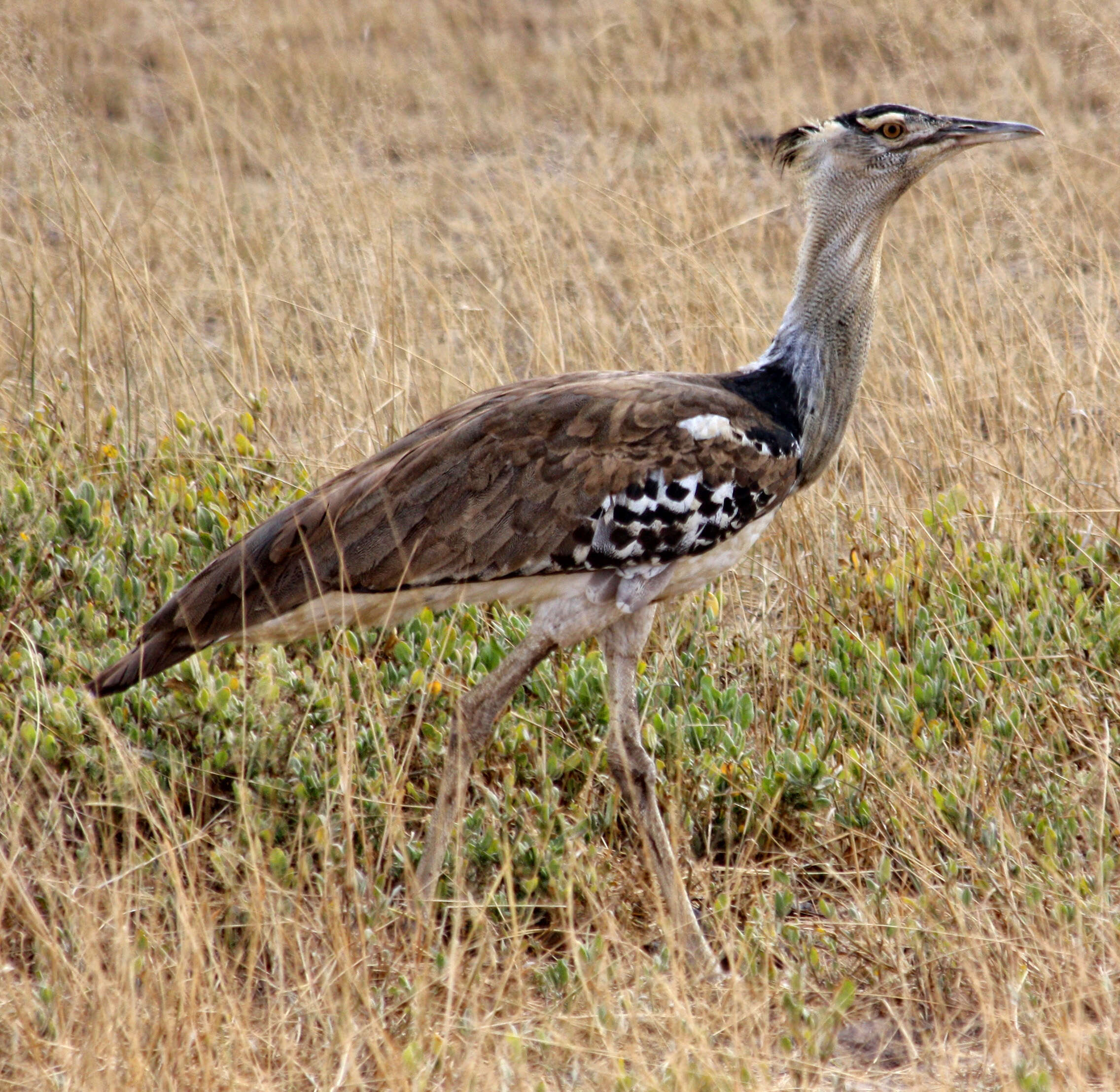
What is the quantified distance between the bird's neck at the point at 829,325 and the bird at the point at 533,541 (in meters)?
0.08

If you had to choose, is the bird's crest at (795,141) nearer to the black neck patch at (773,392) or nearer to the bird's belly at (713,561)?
the black neck patch at (773,392)

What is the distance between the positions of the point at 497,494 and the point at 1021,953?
Answer: 125 cm

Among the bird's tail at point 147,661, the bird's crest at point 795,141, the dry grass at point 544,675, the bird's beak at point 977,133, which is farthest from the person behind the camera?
the bird's crest at point 795,141

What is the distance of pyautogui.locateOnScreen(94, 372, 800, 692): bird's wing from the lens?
2727 mm

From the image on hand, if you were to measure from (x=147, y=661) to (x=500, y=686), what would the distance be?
0.67m

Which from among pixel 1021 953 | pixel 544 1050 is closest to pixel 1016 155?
pixel 1021 953

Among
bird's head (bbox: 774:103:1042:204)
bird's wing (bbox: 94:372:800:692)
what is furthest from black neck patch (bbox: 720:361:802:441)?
bird's head (bbox: 774:103:1042:204)

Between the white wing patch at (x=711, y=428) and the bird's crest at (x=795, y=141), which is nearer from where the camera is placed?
the white wing patch at (x=711, y=428)

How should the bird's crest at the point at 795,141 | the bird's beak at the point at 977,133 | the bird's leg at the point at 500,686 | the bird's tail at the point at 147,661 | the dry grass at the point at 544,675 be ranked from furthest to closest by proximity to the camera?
the bird's crest at the point at 795,141 → the bird's beak at the point at 977,133 → the bird's leg at the point at 500,686 → the bird's tail at the point at 147,661 → the dry grass at the point at 544,675

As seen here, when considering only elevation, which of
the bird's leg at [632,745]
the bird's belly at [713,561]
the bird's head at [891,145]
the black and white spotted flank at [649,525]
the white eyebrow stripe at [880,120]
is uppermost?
the white eyebrow stripe at [880,120]

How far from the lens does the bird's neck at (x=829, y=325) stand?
3.04 metres

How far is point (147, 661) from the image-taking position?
8.73 ft

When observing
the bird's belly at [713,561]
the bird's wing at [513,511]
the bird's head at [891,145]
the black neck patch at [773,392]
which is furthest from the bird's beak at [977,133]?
the bird's belly at [713,561]

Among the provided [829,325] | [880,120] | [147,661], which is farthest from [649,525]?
[880,120]
